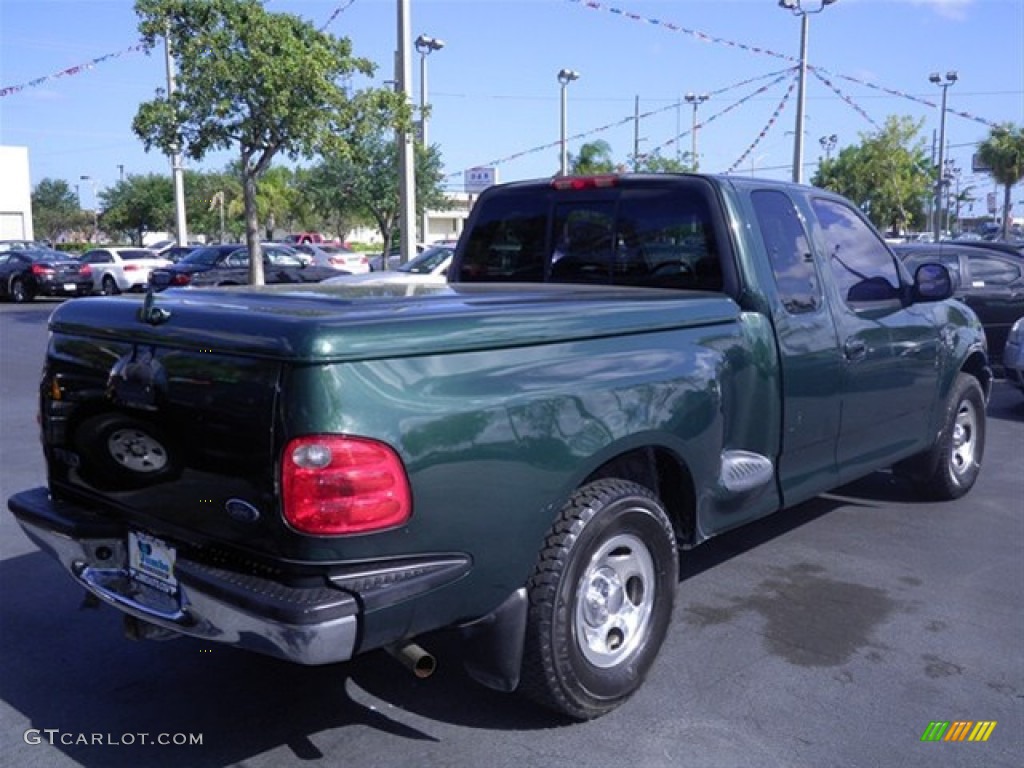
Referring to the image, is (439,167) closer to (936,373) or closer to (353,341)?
(936,373)

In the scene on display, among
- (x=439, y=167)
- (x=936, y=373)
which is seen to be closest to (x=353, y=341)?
(x=936, y=373)

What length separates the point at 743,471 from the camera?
13.4ft

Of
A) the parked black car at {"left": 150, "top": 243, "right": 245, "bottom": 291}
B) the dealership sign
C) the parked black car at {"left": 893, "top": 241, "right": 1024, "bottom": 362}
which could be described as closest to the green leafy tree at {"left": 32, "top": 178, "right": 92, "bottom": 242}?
the dealership sign

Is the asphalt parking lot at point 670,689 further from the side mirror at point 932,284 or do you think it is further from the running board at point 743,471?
the side mirror at point 932,284

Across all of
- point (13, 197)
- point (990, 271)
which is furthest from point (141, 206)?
point (990, 271)

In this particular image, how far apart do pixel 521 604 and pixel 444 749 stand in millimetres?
630

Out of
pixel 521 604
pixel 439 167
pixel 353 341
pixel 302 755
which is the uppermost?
pixel 439 167

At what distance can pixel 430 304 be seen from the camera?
130 inches

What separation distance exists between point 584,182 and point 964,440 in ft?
11.1

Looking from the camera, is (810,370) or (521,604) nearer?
(521,604)

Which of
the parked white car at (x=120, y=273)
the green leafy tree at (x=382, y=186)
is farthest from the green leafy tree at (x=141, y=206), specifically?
the parked white car at (x=120, y=273)

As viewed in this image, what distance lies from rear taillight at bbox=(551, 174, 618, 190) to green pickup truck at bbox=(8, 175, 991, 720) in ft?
0.26

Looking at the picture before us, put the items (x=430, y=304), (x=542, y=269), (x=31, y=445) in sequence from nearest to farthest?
(x=430, y=304) → (x=542, y=269) → (x=31, y=445)

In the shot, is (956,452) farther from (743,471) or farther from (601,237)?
(601,237)
